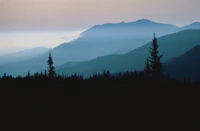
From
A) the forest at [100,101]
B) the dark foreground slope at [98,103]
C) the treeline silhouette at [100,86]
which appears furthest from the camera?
the treeline silhouette at [100,86]

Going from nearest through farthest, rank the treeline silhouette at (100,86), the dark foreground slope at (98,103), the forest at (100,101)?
the dark foreground slope at (98,103)
the forest at (100,101)
the treeline silhouette at (100,86)

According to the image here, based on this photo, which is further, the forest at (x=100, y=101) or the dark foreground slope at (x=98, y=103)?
the forest at (x=100, y=101)

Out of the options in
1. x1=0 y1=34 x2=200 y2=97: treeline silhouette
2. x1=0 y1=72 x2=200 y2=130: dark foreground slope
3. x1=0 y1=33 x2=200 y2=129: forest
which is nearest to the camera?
x1=0 y1=72 x2=200 y2=130: dark foreground slope

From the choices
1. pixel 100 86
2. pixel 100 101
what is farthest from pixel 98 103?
pixel 100 86

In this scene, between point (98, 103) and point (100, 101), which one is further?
point (100, 101)

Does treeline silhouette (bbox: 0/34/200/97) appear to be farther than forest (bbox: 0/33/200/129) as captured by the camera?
Yes

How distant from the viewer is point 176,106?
49.6 feet

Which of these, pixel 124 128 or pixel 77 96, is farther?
pixel 77 96

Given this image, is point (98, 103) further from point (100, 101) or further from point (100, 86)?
point (100, 86)

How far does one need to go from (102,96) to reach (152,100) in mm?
2381

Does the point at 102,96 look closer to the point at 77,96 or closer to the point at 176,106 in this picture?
the point at 77,96

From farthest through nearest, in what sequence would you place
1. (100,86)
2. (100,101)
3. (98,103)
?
(100,86)
(100,101)
(98,103)

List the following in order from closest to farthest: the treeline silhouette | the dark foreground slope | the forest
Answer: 1. the dark foreground slope
2. the forest
3. the treeline silhouette

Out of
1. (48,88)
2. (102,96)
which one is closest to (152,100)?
(102,96)
